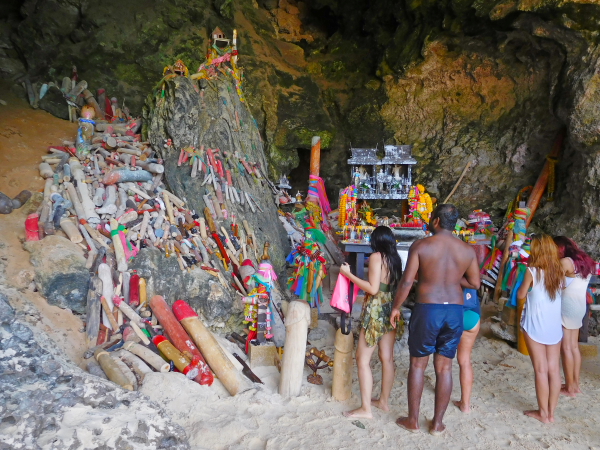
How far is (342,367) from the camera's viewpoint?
451 centimetres

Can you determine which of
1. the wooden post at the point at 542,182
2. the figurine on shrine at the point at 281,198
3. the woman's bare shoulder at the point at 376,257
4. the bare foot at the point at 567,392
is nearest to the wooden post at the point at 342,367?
the woman's bare shoulder at the point at 376,257

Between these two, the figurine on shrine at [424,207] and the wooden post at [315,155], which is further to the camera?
the wooden post at [315,155]

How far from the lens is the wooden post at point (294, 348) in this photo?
4.58 metres

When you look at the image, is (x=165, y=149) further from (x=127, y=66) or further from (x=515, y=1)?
(x=515, y=1)

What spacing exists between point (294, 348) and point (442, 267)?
1.85 m

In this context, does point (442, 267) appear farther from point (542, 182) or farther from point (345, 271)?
point (542, 182)

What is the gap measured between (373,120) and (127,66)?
7459 millimetres

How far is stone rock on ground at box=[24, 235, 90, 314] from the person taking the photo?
5.12 m

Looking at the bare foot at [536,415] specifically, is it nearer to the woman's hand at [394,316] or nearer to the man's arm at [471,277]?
the man's arm at [471,277]

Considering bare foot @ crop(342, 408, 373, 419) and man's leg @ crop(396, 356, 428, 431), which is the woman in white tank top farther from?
bare foot @ crop(342, 408, 373, 419)

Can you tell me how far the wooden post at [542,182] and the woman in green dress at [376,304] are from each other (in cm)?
789

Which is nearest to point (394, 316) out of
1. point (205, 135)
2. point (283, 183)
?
point (205, 135)

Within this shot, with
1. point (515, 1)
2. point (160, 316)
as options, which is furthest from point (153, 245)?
point (515, 1)

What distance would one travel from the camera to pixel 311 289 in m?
7.27
